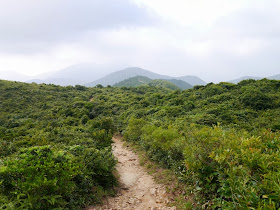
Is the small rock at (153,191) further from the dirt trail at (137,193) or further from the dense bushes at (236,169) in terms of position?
the dense bushes at (236,169)

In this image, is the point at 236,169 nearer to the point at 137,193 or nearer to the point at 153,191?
the point at 153,191

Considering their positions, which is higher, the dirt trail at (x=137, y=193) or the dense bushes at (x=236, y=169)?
the dense bushes at (x=236, y=169)

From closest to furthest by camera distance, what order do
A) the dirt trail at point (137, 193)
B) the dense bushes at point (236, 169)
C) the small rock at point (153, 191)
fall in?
the dense bushes at point (236, 169) → the dirt trail at point (137, 193) → the small rock at point (153, 191)

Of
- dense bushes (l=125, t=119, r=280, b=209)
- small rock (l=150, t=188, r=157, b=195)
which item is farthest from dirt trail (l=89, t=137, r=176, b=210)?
dense bushes (l=125, t=119, r=280, b=209)

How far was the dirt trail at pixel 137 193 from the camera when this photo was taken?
18.0ft

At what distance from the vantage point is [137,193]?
6.43m

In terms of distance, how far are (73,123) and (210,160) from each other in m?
17.4

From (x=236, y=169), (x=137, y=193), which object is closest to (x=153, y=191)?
(x=137, y=193)

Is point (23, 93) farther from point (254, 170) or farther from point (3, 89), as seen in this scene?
point (254, 170)

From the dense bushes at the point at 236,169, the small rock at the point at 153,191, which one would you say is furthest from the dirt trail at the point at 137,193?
the dense bushes at the point at 236,169

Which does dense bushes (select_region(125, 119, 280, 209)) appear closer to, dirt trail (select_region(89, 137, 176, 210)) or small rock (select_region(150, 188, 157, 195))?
dirt trail (select_region(89, 137, 176, 210))

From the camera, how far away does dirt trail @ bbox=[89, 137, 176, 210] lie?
18.0ft

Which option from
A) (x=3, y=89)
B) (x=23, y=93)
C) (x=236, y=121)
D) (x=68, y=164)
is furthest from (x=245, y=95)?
(x=3, y=89)

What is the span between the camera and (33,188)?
3582 millimetres
